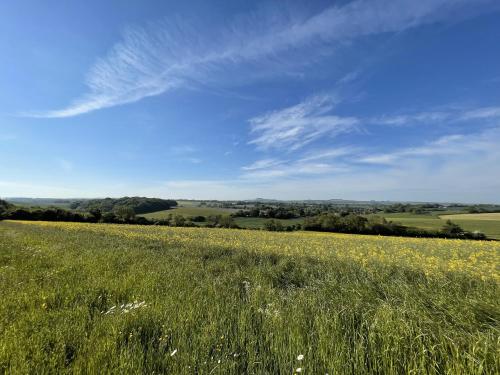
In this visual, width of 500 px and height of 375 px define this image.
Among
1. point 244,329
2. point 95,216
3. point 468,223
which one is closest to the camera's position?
point 244,329

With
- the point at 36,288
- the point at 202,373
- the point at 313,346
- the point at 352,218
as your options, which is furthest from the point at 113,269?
the point at 352,218

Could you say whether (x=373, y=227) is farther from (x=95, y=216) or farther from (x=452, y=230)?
(x=95, y=216)

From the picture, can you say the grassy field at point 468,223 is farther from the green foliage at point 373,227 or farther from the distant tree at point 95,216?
the distant tree at point 95,216

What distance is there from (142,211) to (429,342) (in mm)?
88375

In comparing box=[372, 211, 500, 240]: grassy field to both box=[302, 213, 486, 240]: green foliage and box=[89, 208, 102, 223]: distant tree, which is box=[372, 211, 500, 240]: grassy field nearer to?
box=[302, 213, 486, 240]: green foliage

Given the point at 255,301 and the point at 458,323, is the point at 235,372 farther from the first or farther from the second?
the point at 458,323

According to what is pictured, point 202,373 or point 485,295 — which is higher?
point 485,295

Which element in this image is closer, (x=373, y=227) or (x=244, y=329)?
(x=244, y=329)

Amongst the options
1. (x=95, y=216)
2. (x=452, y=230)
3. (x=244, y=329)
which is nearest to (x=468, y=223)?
(x=452, y=230)

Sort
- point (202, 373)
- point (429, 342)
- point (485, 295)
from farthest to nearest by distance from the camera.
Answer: point (485, 295) < point (429, 342) < point (202, 373)

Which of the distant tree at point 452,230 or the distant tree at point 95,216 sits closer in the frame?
the distant tree at point 452,230

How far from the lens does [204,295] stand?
5117 mm

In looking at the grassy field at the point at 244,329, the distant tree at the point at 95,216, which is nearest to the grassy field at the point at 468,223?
the grassy field at the point at 244,329

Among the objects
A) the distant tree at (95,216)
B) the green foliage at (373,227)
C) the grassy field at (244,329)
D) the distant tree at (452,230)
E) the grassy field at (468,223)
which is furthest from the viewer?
the distant tree at (95,216)
